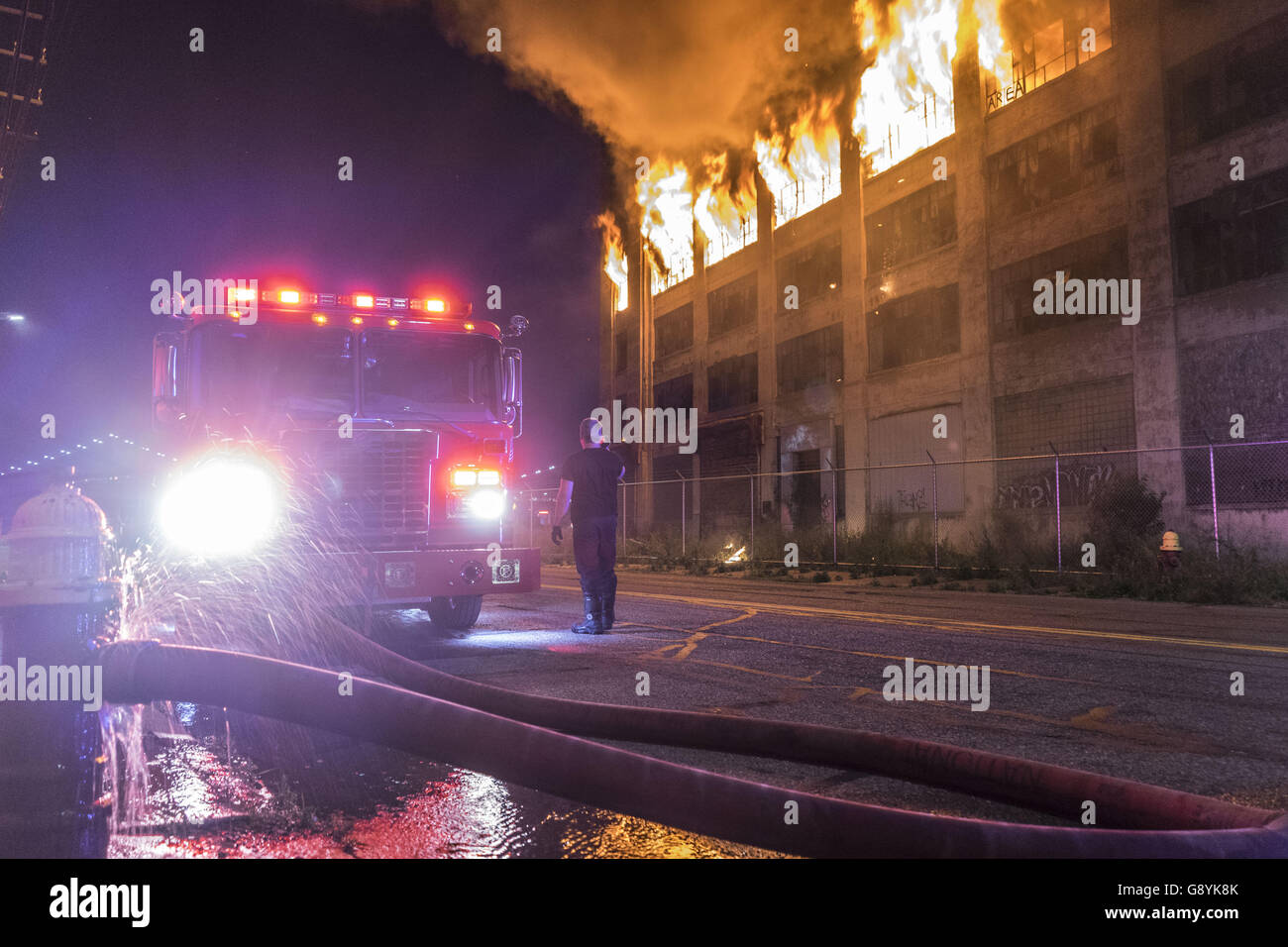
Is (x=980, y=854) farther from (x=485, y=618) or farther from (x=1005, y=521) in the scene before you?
(x=1005, y=521)

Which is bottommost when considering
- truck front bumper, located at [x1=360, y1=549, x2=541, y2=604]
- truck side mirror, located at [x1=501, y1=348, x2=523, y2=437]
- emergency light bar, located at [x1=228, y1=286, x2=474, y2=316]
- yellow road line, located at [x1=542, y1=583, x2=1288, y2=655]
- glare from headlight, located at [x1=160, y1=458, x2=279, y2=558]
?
yellow road line, located at [x1=542, y1=583, x2=1288, y2=655]

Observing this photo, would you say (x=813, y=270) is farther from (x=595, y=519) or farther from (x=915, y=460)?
(x=595, y=519)

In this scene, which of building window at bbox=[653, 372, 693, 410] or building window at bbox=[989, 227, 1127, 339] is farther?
building window at bbox=[653, 372, 693, 410]

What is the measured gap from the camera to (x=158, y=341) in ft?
26.9

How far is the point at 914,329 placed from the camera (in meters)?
27.3

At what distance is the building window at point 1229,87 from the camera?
18.3 metres

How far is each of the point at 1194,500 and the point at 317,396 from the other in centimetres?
1864

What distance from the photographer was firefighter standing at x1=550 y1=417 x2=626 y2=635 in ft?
28.5

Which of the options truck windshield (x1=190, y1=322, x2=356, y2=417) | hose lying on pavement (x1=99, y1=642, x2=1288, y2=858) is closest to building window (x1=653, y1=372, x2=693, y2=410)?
truck windshield (x1=190, y1=322, x2=356, y2=417)

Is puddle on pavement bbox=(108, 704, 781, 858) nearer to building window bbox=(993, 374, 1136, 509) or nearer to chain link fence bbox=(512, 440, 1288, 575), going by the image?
chain link fence bbox=(512, 440, 1288, 575)

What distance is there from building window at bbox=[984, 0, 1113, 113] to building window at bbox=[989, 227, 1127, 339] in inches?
188

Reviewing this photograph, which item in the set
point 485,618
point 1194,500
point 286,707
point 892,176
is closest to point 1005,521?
point 1194,500

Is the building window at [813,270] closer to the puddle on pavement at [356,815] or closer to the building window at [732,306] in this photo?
the building window at [732,306]

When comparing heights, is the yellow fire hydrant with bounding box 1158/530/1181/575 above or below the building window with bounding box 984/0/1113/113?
below
